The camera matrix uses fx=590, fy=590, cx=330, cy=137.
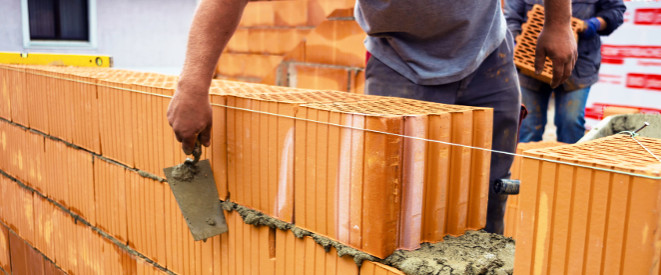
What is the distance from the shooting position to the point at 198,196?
5.85ft

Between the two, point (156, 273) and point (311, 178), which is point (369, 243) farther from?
point (156, 273)

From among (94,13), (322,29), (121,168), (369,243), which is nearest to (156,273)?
(121,168)

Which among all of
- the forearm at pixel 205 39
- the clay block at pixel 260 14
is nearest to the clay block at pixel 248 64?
the clay block at pixel 260 14

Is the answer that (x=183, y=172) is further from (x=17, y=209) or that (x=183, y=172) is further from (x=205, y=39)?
(x=17, y=209)

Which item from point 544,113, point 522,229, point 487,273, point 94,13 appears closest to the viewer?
point 522,229

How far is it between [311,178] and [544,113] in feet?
11.3

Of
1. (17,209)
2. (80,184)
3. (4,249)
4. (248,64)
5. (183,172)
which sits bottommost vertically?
(4,249)

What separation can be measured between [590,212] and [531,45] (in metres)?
3.22

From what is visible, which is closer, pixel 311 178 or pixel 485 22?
pixel 311 178

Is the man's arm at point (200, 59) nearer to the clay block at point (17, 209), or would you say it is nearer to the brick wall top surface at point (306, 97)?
the brick wall top surface at point (306, 97)

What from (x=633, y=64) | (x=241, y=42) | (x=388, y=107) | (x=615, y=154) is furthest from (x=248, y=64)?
(x=615, y=154)

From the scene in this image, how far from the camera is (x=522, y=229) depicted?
1.12 m

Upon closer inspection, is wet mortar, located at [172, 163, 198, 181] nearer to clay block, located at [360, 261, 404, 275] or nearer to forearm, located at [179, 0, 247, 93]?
forearm, located at [179, 0, 247, 93]

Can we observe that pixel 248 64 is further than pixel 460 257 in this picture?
Yes
